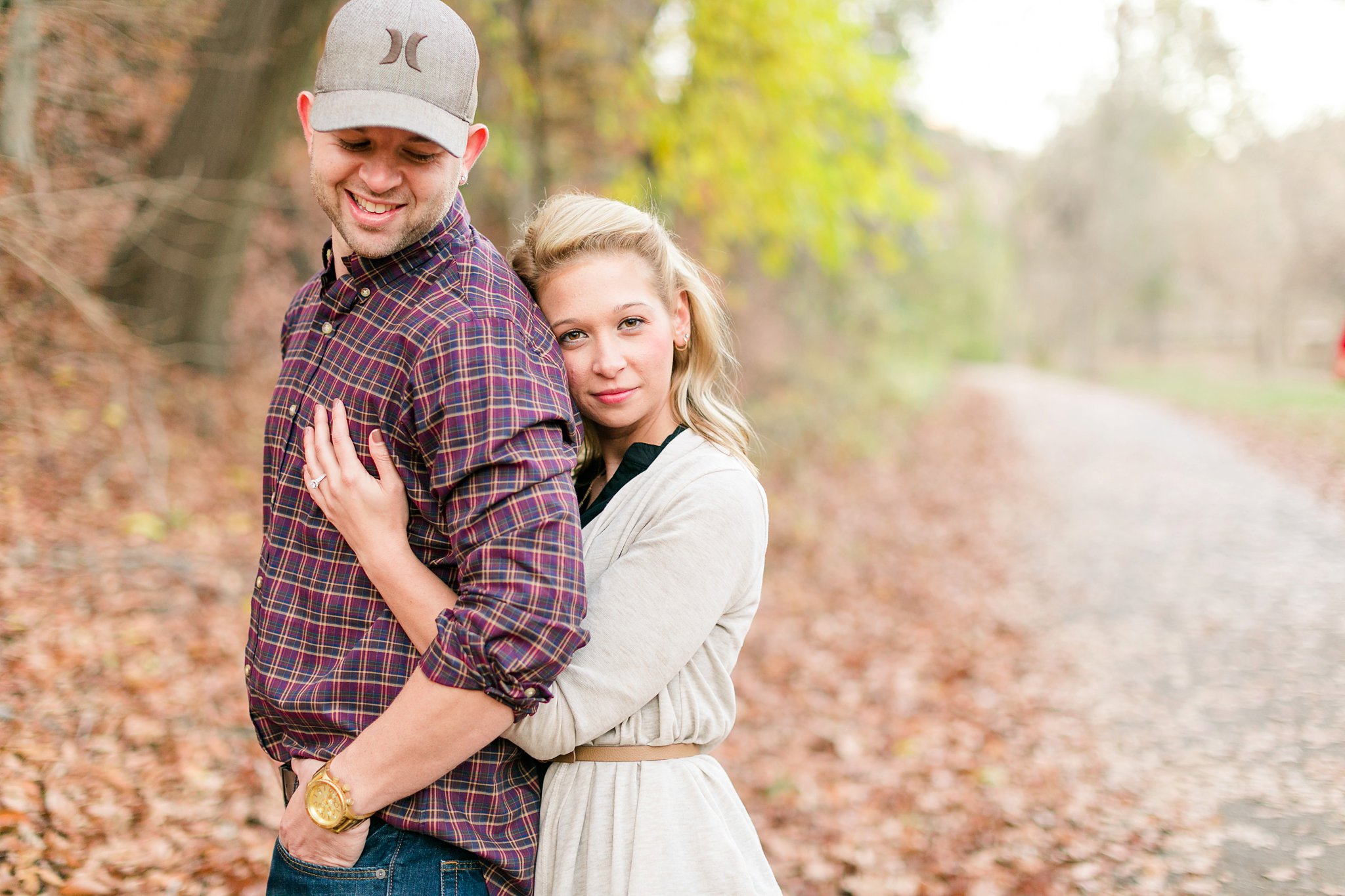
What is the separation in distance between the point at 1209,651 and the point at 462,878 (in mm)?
7018

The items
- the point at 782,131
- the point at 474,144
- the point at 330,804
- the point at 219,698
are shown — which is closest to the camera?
the point at 330,804

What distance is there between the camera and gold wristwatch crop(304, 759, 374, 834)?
64.0 inches

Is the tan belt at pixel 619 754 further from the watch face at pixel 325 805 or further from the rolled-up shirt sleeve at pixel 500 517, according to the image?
the watch face at pixel 325 805

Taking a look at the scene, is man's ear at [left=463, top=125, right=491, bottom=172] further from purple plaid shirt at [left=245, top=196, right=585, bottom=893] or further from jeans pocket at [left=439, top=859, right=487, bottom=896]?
jeans pocket at [left=439, top=859, right=487, bottom=896]

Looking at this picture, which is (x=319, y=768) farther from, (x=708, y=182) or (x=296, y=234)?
(x=296, y=234)

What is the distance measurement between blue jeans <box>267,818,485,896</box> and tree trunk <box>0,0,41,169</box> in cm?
469

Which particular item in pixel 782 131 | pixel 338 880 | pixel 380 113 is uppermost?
pixel 782 131

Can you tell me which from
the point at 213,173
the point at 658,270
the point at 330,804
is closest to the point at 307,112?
the point at 658,270

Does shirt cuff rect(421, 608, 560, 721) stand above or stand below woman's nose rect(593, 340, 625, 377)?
below

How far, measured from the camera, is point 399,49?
1.65 meters

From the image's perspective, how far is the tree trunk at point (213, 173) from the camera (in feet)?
22.1

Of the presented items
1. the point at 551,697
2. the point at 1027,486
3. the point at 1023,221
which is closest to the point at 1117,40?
the point at 1023,221

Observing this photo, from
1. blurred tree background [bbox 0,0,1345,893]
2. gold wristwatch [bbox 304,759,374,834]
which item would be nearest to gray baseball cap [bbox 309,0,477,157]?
gold wristwatch [bbox 304,759,374,834]

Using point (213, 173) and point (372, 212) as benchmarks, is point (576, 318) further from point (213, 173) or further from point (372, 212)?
point (213, 173)
